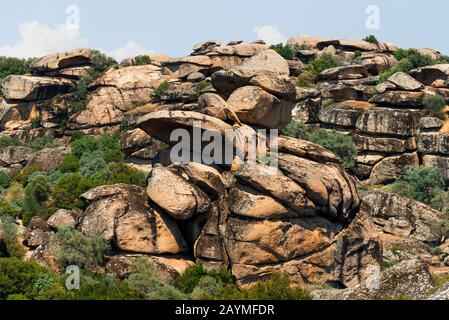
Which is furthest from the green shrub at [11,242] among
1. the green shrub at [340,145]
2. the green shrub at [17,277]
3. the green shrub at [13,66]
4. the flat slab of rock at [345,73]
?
the green shrub at [13,66]

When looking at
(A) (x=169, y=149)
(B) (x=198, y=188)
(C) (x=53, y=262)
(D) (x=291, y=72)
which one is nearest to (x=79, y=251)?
(C) (x=53, y=262)

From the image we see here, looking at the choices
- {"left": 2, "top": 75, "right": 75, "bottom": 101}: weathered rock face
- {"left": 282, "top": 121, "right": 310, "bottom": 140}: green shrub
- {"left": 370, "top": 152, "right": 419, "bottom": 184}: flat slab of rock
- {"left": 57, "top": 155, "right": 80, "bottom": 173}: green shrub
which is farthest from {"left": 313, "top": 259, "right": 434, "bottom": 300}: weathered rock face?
{"left": 2, "top": 75, "right": 75, "bottom": 101}: weathered rock face

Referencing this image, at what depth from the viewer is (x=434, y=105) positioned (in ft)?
257

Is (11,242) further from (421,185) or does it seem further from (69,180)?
(421,185)

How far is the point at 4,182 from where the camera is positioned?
7100 cm

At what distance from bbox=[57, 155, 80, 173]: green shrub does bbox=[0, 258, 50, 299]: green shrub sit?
113 feet

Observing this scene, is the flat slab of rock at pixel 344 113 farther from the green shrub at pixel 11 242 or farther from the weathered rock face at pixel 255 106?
the green shrub at pixel 11 242

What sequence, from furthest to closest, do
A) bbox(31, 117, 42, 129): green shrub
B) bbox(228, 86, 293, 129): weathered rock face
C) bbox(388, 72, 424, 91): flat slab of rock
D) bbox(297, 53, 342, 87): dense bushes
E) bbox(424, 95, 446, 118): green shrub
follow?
1. bbox(31, 117, 42, 129): green shrub
2. bbox(297, 53, 342, 87): dense bushes
3. bbox(388, 72, 424, 91): flat slab of rock
4. bbox(424, 95, 446, 118): green shrub
5. bbox(228, 86, 293, 129): weathered rock face

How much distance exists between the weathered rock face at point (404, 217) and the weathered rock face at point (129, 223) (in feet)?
77.6

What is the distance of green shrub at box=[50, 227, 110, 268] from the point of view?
134ft

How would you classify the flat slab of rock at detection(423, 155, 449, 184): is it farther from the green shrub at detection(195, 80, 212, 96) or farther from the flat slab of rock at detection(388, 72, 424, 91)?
the green shrub at detection(195, 80, 212, 96)

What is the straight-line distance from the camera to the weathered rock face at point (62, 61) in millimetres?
106438

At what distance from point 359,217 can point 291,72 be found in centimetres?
5951

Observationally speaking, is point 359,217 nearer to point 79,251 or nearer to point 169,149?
point 169,149
